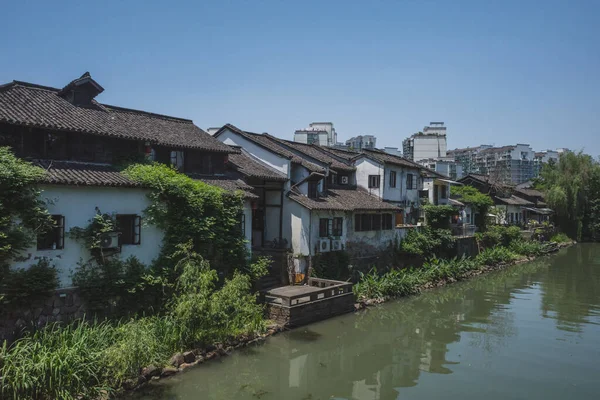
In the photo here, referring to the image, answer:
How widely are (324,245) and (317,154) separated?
801 centimetres

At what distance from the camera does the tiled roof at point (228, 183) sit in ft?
62.8

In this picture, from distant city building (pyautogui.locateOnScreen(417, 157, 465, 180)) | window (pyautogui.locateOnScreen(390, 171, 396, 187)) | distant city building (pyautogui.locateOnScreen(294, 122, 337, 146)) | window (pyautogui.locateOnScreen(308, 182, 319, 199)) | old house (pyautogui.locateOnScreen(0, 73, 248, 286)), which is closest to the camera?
old house (pyautogui.locateOnScreen(0, 73, 248, 286))

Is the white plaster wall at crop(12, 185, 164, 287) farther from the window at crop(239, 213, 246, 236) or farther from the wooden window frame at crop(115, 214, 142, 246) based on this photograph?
the window at crop(239, 213, 246, 236)

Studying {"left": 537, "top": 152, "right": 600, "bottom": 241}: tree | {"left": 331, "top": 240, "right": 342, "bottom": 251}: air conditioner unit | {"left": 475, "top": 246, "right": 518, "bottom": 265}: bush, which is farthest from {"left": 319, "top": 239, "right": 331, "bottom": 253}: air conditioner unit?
{"left": 537, "top": 152, "right": 600, "bottom": 241}: tree

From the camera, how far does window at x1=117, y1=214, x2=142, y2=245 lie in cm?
1518

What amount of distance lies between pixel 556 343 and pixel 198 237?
14.9 m

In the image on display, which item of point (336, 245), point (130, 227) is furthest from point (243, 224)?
point (336, 245)

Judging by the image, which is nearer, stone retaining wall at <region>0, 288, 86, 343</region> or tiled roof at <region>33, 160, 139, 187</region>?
stone retaining wall at <region>0, 288, 86, 343</region>

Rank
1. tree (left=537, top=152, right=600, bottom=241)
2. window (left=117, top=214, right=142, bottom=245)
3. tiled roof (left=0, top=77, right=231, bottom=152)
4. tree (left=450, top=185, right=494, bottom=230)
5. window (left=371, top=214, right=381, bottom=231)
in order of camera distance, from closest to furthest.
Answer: tiled roof (left=0, top=77, right=231, bottom=152)
window (left=117, top=214, right=142, bottom=245)
window (left=371, top=214, right=381, bottom=231)
tree (left=450, top=185, right=494, bottom=230)
tree (left=537, top=152, right=600, bottom=241)

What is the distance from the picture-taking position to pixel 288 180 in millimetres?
23641

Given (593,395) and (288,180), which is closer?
(593,395)

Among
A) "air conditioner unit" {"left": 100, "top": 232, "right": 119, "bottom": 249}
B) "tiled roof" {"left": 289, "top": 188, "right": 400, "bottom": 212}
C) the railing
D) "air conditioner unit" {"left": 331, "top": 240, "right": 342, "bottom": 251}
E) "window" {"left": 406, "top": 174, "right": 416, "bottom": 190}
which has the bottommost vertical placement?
the railing

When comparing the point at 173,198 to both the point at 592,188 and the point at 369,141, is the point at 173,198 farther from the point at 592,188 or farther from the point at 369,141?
the point at 369,141

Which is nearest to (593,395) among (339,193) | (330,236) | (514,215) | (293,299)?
(293,299)
